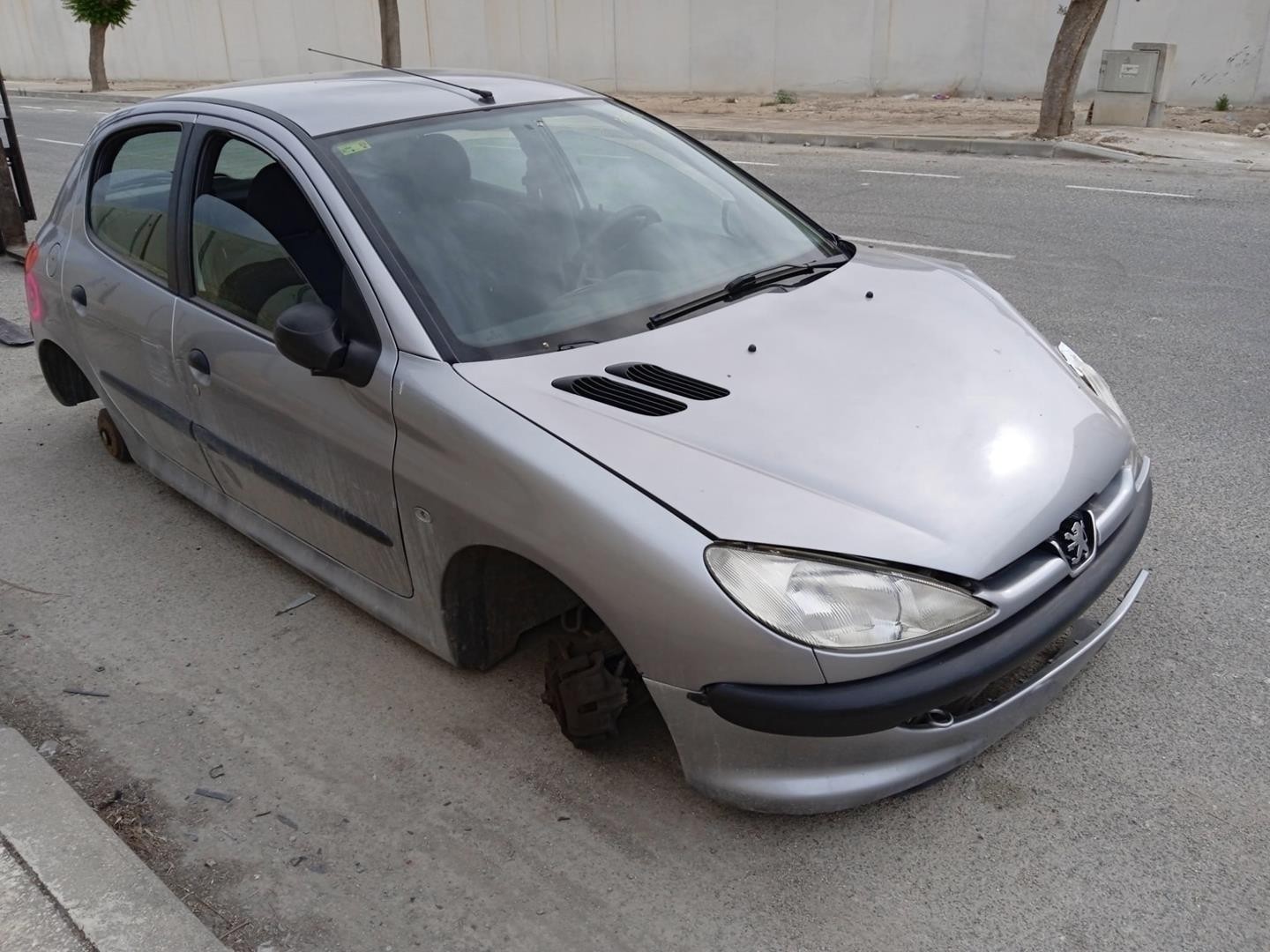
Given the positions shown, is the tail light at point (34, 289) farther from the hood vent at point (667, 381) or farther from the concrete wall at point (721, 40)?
the concrete wall at point (721, 40)

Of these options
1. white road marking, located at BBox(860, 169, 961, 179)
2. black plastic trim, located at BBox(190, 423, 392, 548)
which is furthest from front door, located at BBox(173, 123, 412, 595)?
white road marking, located at BBox(860, 169, 961, 179)

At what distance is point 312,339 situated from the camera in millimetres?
2912

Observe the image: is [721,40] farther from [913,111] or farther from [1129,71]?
[1129,71]

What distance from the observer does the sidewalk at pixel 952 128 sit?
1335cm

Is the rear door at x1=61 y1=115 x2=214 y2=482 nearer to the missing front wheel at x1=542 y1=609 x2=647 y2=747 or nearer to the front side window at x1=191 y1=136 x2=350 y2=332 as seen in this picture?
the front side window at x1=191 y1=136 x2=350 y2=332

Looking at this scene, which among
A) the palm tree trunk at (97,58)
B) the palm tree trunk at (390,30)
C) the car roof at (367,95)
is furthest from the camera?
the palm tree trunk at (97,58)

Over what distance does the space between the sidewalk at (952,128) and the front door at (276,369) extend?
1163 centimetres

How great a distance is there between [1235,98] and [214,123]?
60.6 feet

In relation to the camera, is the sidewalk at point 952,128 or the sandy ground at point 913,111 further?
the sandy ground at point 913,111

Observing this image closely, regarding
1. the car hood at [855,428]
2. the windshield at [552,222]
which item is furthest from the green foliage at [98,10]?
the car hood at [855,428]

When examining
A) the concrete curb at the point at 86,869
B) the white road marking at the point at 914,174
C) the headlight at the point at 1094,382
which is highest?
the headlight at the point at 1094,382

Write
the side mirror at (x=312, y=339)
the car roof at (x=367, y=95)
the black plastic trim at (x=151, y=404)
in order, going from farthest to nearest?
the black plastic trim at (x=151, y=404), the car roof at (x=367, y=95), the side mirror at (x=312, y=339)

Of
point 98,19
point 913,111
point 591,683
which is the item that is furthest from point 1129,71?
point 98,19

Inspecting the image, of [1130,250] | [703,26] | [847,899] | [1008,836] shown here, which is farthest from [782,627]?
[703,26]
